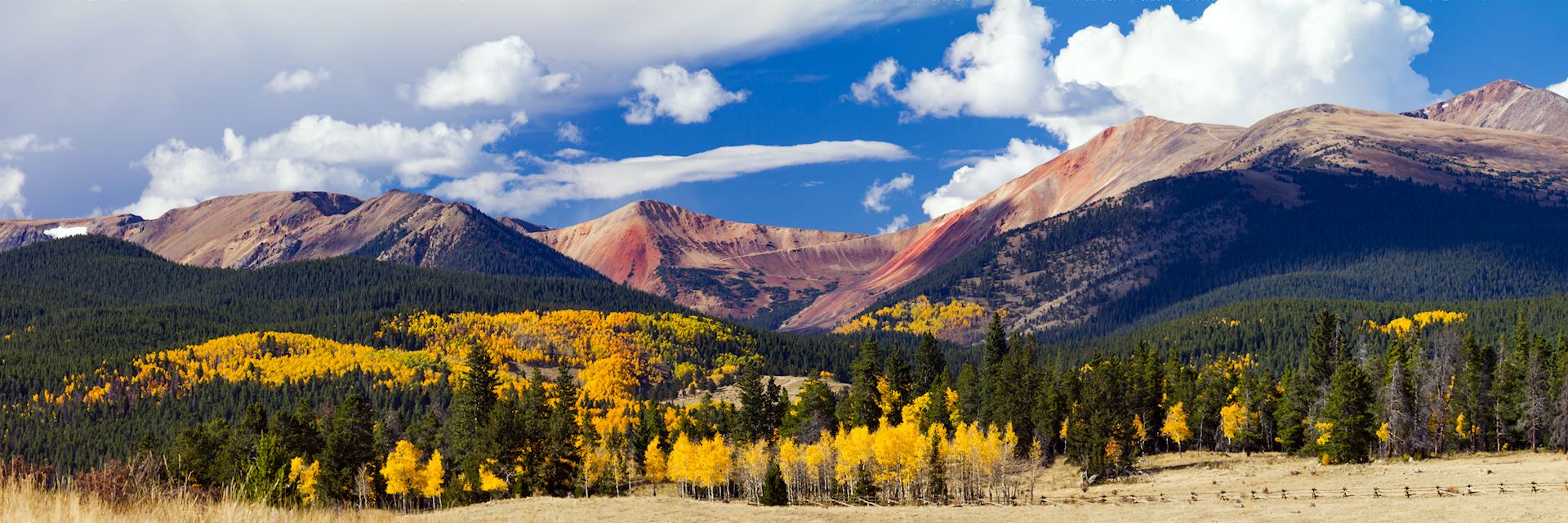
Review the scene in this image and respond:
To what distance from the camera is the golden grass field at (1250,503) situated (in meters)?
57.8

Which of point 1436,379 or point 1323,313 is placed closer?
point 1436,379

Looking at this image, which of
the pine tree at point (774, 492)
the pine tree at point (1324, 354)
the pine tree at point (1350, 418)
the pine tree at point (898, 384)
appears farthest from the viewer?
the pine tree at point (898, 384)

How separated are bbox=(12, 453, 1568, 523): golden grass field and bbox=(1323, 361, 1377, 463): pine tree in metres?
3.51

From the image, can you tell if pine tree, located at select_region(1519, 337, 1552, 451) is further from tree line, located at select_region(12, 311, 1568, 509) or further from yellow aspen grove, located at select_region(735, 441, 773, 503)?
yellow aspen grove, located at select_region(735, 441, 773, 503)

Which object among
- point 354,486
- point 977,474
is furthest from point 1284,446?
point 354,486

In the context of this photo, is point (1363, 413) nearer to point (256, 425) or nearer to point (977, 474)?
point (977, 474)

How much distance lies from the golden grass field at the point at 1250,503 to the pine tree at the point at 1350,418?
3.51m

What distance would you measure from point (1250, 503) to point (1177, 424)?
192ft

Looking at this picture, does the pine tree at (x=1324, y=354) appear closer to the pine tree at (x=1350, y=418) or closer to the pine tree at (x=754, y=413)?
the pine tree at (x=1350, y=418)

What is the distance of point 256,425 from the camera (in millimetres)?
111375

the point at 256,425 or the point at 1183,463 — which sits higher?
the point at 256,425

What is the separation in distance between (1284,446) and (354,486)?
322ft

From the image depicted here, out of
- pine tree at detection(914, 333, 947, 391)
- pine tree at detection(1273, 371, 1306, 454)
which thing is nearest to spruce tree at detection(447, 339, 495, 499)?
pine tree at detection(914, 333, 947, 391)

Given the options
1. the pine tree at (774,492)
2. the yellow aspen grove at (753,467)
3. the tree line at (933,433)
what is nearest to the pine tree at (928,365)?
the tree line at (933,433)
